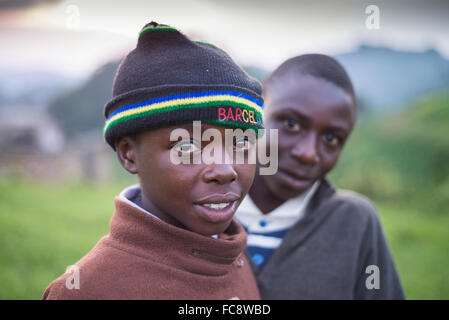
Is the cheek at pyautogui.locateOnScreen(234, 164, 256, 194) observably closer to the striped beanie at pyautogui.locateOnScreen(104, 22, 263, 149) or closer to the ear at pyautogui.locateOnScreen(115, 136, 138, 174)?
the striped beanie at pyautogui.locateOnScreen(104, 22, 263, 149)

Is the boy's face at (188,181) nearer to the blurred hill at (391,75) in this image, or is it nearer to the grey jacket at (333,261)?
the grey jacket at (333,261)

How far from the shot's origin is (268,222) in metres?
2.10

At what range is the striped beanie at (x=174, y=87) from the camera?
4.21 ft

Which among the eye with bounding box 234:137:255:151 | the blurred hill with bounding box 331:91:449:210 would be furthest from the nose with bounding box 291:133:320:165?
the blurred hill with bounding box 331:91:449:210

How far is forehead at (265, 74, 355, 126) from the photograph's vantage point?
1.92 metres

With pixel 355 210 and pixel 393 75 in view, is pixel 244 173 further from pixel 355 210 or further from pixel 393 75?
pixel 393 75

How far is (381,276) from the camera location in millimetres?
1947

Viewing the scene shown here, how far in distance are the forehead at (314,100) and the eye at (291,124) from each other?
0.22ft

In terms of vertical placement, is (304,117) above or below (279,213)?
above

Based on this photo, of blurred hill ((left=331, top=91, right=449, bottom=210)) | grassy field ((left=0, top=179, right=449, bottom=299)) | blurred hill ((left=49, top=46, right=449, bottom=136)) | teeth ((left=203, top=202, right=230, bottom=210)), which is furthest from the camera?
blurred hill ((left=49, top=46, right=449, bottom=136))

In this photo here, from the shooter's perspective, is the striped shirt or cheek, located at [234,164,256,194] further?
→ the striped shirt

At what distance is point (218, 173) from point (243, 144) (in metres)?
0.22

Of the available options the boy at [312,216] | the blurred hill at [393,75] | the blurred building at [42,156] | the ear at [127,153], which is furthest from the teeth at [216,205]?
the blurred building at [42,156]

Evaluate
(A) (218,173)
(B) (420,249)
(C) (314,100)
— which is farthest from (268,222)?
(B) (420,249)
